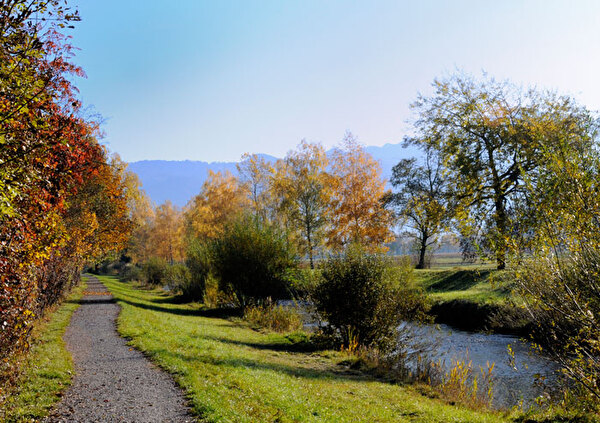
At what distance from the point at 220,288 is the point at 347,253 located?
13.2 m

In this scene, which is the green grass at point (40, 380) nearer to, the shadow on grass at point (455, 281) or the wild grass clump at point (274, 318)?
the wild grass clump at point (274, 318)

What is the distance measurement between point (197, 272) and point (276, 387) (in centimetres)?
2523

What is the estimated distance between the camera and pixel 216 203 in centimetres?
5456

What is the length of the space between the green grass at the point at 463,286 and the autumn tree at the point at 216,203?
2628 centimetres

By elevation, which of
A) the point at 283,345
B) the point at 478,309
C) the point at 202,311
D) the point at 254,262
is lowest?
the point at 202,311

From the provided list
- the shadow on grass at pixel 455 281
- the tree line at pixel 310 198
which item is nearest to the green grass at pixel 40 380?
the tree line at pixel 310 198

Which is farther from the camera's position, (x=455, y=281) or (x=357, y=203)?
(x=357, y=203)

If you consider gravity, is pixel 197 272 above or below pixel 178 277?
above

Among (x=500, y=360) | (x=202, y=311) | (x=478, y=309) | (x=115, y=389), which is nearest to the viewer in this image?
(x=115, y=389)

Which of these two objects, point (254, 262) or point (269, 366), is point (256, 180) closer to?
point (254, 262)

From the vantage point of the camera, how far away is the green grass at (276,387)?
8.21 m

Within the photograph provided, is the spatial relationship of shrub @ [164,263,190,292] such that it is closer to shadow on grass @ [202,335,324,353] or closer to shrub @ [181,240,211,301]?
shrub @ [181,240,211,301]

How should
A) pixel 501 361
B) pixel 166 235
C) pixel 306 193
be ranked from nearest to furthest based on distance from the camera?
pixel 501 361
pixel 306 193
pixel 166 235

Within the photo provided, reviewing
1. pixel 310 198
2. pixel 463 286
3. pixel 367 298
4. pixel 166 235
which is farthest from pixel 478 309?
pixel 166 235
